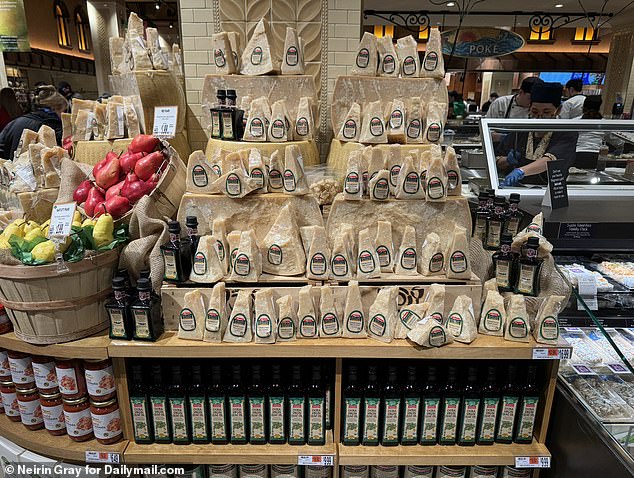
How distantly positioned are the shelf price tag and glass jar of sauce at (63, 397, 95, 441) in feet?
5.86

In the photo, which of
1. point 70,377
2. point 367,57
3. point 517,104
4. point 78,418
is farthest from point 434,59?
point 517,104

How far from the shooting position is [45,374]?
195cm

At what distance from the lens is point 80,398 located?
6.38 feet

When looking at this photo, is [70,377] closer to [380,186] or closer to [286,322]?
[286,322]

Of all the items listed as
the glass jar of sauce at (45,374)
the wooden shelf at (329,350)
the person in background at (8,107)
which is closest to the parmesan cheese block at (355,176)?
the wooden shelf at (329,350)

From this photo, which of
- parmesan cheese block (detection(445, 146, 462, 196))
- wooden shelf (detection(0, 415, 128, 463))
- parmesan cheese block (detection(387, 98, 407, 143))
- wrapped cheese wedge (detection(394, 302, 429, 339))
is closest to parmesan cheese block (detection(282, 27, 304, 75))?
parmesan cheese block (detection(387, 98, 407, 143))

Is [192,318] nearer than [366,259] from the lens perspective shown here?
Yes

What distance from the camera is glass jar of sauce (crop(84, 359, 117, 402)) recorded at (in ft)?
6.15

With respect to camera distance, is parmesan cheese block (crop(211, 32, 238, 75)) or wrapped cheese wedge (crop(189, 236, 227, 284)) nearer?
wrapped cheese wedge (crop(189, 236, 227, 284))

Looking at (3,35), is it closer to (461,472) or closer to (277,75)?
(277,75)

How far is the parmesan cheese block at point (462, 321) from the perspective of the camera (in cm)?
183

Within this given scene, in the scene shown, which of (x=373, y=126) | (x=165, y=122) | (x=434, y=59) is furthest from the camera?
(x=434, y=59)

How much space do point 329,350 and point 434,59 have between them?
6.15 feet

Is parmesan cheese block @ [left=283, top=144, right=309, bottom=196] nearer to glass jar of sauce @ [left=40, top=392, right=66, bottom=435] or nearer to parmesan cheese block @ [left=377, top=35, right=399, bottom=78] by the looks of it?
parmesan cheese block @ [left=377, top=35, right=399, bottom=78]
